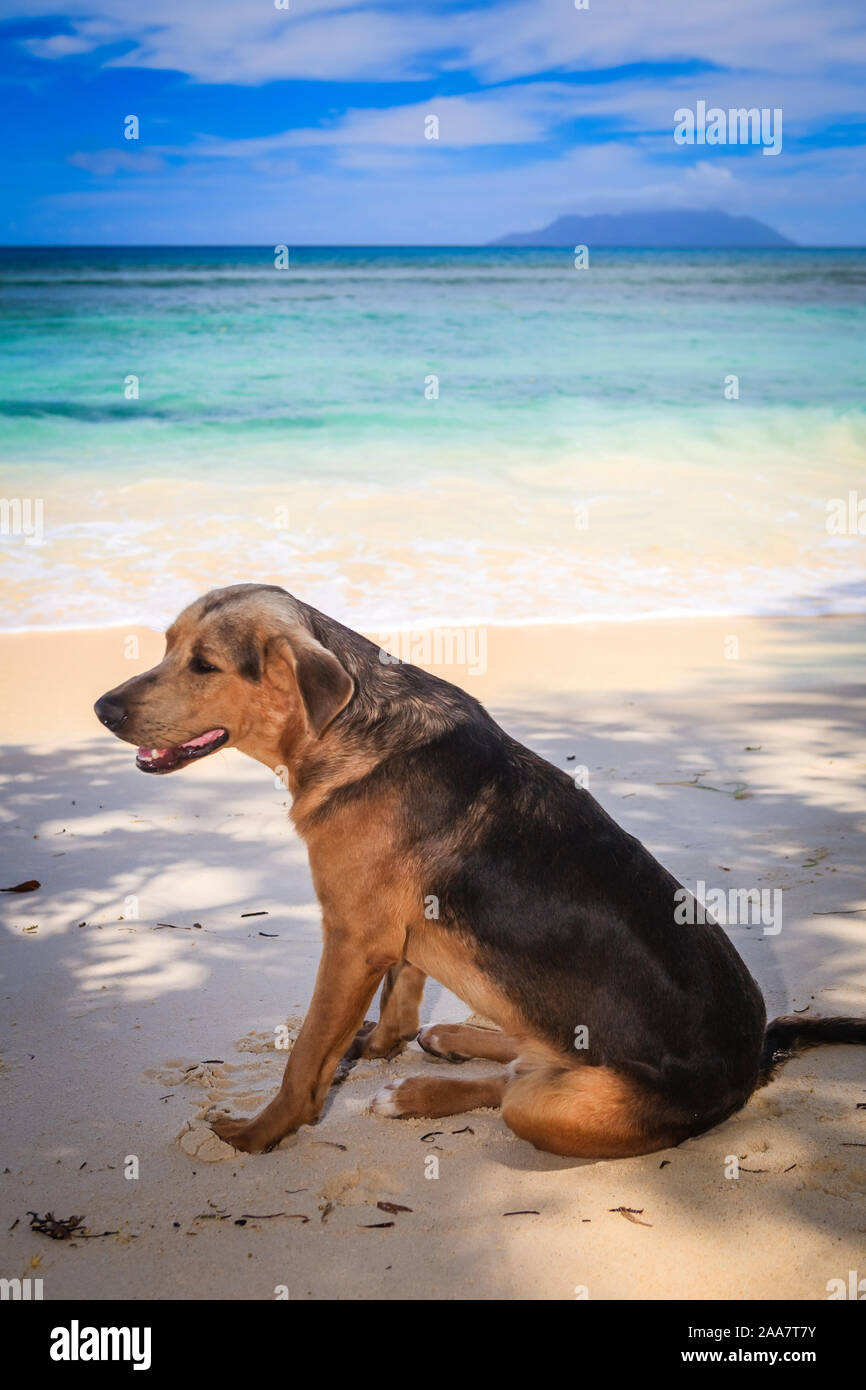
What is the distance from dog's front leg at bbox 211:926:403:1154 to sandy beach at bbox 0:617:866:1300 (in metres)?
0.11

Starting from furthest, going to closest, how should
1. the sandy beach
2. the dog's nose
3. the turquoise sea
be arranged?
the turquoise sea < the dog's nose < the sandy beach

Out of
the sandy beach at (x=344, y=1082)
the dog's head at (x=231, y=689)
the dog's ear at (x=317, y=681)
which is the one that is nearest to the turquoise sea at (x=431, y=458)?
the sandy beach at (x=344, y=1082)

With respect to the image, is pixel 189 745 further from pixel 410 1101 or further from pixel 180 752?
pixel 410 1101

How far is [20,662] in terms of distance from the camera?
916 cm

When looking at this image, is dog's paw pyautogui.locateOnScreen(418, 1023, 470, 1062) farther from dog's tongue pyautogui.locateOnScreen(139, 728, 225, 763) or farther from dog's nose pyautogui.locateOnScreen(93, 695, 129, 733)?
dog's nose pyautogui.locateOnScreen(93, 695, 129, 733)

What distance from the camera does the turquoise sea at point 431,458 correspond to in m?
12.2

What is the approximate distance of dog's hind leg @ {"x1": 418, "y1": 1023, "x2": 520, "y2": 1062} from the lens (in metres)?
4.22

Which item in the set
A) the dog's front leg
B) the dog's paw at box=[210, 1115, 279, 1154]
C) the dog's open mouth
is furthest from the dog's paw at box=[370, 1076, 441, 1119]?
the dog's open mouth

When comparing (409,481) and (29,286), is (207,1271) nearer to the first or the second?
(409,481)

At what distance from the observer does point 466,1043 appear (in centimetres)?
424

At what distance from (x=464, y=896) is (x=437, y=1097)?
2.72ft

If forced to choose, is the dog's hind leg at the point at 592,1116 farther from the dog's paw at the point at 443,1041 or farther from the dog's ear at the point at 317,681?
the dog's ear at the point at 317,681

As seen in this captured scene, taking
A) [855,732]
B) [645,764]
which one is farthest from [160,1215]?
[855,732]

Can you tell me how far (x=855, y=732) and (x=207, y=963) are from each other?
15.9ft
